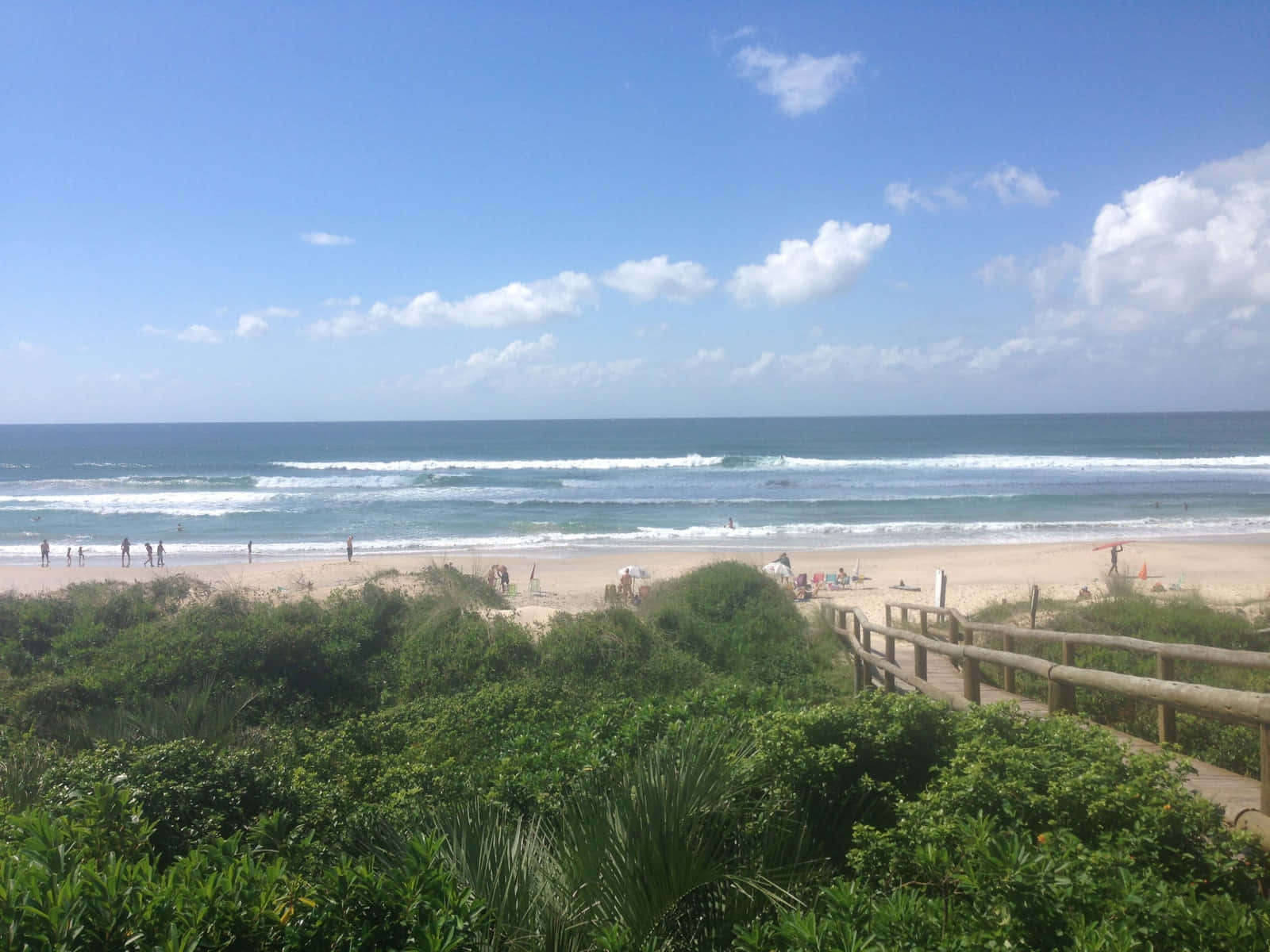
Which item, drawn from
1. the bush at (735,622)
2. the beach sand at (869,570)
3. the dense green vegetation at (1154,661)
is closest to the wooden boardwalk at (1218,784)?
the dense green vegetation at (1154,661)

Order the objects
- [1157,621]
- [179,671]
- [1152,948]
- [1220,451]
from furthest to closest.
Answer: [1220,451]
[1157,621]
[179,671]
[1152,948]

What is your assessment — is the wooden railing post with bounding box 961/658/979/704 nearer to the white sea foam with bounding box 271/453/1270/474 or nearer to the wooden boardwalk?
the wooden boardwalk

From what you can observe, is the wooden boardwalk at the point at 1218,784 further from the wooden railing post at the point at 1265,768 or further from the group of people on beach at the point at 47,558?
the group of people on beach at the point at 47,558

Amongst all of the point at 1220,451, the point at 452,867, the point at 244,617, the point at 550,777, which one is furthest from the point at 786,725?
the point at 1220,451

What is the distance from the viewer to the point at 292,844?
404 cm

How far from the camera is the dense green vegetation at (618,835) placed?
2.42 m

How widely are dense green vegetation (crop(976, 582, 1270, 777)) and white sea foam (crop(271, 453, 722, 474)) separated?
5522 centimetres

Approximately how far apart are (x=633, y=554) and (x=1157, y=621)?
2114cm

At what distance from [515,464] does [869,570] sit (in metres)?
48.4

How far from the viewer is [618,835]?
312 centimetres

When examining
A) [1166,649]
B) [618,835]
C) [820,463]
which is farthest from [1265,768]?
[820,463]

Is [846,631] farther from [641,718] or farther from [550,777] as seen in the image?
[550,777]

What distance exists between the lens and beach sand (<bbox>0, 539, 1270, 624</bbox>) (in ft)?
67.5

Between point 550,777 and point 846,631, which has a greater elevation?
point 550,777
